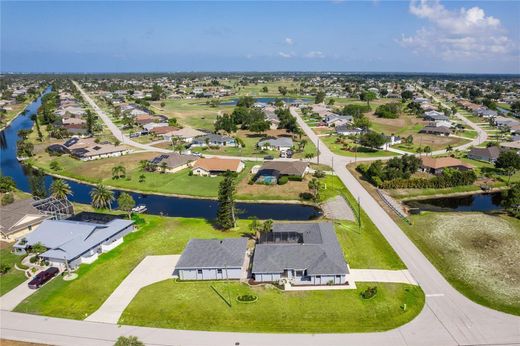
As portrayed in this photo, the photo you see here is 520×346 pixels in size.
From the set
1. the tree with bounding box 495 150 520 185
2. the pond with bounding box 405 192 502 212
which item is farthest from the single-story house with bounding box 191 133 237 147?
the tree with bounding box 495 150 520 185

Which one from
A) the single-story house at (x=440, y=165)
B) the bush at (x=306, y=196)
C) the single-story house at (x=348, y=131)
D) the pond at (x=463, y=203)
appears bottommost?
the pond at (x=463, y=203)

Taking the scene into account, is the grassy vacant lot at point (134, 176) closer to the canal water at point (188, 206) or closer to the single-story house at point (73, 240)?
the canal water at point (188, 206)

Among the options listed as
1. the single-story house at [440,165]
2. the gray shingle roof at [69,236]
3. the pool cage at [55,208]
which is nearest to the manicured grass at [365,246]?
the single-story house at [440,165]

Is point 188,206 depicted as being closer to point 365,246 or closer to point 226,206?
point 226,206

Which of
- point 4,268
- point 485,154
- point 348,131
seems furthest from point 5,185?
point 485,154

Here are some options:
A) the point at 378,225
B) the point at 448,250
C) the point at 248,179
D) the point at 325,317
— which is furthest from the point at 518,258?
the point at 248,179

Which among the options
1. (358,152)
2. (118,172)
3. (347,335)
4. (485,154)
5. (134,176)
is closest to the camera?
(347,335)
